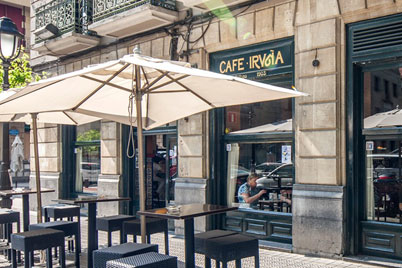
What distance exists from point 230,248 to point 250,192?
4.14 m

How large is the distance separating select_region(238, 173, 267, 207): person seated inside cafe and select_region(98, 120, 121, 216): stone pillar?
370cm

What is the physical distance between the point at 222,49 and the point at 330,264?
4.67 m

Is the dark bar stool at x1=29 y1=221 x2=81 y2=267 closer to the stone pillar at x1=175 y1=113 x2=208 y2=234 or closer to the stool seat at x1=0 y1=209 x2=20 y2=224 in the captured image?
the stool seat at x1=0 y1=209 x2=20 y2=224

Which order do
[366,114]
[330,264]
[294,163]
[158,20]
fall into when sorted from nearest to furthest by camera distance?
[330,264] → [366,114] → [294,163] → [158,20]

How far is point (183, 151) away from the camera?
9.84 metres

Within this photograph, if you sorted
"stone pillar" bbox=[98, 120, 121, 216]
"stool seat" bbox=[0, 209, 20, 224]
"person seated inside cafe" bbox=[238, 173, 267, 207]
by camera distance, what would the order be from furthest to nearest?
→ "stone pillar" bbox=[98, 120, 121, 216] → "person seated inside cafe" bbox=[238, 173, 267, 207] → "stool seat" bbox=[0, 209, 20, 224]

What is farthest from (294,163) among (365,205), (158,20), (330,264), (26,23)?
(26,23)

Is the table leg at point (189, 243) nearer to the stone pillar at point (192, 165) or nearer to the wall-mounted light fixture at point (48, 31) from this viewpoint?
the stone pillar at point (192, 165)

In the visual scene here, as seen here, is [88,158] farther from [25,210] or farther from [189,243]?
[189,243]

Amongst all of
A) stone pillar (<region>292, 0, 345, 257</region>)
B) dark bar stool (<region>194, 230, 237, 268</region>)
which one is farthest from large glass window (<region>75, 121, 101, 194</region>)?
dark bar stool (<region>194, 230, 237, 268</region>)

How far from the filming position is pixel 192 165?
9.62 meters

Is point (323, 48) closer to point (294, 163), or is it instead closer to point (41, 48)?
point (294, 163)

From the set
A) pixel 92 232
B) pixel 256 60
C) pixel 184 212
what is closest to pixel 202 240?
pixel 184 212

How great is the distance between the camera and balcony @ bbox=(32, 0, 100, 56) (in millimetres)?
12191
